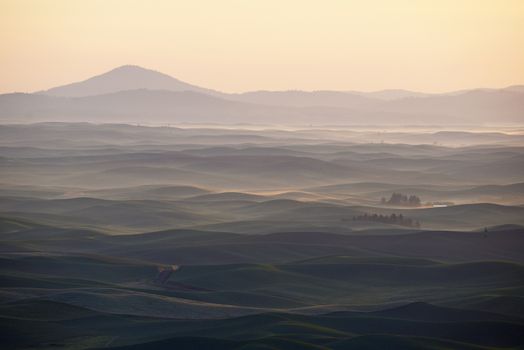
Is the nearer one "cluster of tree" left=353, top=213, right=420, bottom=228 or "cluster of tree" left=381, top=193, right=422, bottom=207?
"cluster of tree" left=353, top=213, right=420, bottom=228

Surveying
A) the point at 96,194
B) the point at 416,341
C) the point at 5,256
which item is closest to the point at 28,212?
the point at 96,194

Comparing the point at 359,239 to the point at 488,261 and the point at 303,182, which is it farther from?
the point at 303,182

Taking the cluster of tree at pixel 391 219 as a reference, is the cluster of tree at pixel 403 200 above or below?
above

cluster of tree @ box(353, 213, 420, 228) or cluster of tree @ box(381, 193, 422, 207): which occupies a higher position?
cluster of tree @ box(381, 193, 422, 207)

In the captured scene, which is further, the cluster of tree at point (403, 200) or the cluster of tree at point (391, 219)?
the cluster of tree at point (403, 200)
